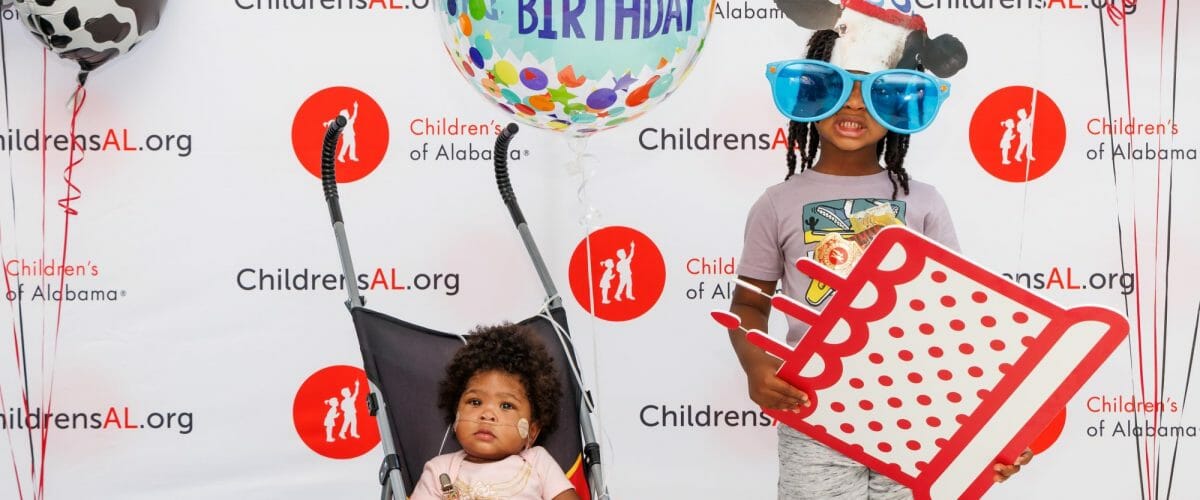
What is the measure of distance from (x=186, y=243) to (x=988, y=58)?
201 cm

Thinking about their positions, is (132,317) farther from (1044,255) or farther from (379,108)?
(1044,255)

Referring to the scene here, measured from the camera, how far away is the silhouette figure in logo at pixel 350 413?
2.89m

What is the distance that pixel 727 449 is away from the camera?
290 cm

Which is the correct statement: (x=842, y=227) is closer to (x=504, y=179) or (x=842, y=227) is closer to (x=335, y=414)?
(x=504, y=179)

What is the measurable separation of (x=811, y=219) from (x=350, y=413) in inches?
53.3

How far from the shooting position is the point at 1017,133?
9.18ft

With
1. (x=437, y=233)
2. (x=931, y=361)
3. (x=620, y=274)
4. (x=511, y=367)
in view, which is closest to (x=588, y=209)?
(x=620, y=274)

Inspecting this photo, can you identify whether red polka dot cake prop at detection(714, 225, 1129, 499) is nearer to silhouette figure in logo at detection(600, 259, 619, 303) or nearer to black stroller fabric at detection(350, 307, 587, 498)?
black stroller fabric at detection(350, 307, 587, 498)

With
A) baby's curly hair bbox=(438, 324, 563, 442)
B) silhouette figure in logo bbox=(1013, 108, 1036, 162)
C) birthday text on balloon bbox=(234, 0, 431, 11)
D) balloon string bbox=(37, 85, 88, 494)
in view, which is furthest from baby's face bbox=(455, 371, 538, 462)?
silhouette figure in logo bbox=(1013, 108, 1036, 162)

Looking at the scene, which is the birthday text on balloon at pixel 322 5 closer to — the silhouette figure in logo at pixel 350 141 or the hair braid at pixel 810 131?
the silhouette figure in logo at pixel 350 141

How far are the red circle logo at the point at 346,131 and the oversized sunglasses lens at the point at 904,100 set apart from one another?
1.29m

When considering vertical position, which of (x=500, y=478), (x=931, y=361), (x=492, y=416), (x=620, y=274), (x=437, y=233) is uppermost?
(x=437, y=233)

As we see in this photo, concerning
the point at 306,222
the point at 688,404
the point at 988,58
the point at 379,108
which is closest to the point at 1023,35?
the point at 988,58

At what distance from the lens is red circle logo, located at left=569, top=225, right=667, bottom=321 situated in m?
2.86
